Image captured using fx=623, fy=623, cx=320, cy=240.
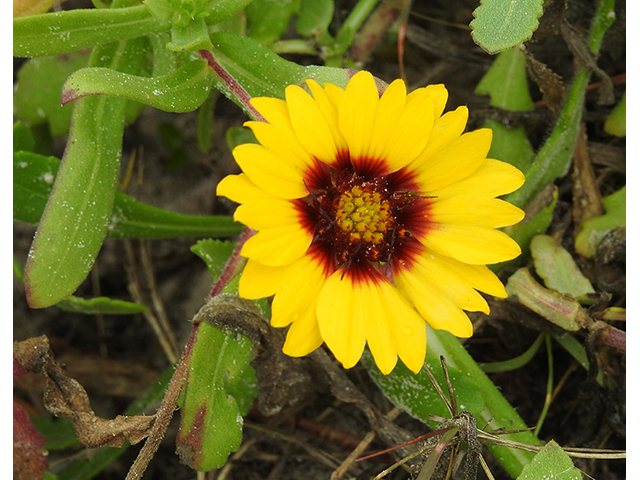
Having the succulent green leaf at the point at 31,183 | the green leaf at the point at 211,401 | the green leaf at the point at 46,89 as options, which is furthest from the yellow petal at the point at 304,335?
the green leaf at the point at 46,89

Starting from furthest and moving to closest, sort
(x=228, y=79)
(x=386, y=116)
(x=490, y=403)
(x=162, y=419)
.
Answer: (x=490, y=403), (x=228, y=79), (x=162, y=419), (x=386, y=116)

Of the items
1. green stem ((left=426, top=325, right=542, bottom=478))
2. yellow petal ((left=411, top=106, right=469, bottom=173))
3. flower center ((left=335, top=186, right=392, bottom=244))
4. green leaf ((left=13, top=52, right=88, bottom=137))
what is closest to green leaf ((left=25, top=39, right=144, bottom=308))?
green leaf ((left=13, top=52, right=88, bottom=137))

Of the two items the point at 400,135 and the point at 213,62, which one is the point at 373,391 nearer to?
the point at 400,135

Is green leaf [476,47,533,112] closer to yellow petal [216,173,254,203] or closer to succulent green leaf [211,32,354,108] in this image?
succulent green leaf [211,32,354,108]

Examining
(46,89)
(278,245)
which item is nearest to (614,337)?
(278,245)

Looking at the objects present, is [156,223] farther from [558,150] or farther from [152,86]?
[558,150]
